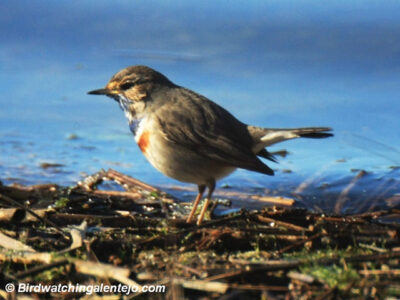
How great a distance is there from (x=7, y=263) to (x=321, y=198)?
12.1ft

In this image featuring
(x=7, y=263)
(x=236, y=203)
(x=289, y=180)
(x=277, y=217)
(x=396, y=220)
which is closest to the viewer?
(x=7, y=263)

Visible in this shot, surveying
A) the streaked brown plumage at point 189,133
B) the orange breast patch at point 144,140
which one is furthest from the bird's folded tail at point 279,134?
the orange breast patch at point 144,140

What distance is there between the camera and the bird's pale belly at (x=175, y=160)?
5.97 meters

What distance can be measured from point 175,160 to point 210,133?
0.39 m

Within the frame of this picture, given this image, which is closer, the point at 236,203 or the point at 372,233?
the point at 372,233

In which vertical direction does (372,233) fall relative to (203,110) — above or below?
below

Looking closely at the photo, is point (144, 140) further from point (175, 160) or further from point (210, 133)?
point (210, 133)

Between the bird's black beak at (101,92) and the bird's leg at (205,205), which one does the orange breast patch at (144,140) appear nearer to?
the bird's leg at (205,205)

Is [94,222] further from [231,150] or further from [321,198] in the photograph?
[321,198]

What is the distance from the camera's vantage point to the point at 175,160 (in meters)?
5.97

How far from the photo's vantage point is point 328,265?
399 cm

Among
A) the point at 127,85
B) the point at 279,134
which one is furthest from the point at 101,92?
the point at 279,134

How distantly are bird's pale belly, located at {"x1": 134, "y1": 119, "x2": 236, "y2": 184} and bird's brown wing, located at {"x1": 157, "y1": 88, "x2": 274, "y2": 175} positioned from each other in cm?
5

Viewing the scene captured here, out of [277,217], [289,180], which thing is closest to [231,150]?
[277,217]
